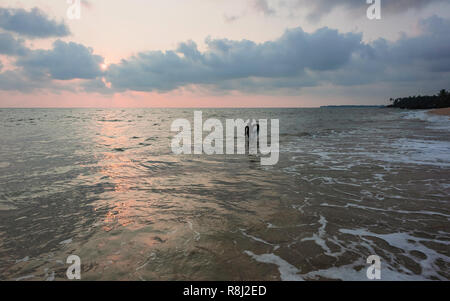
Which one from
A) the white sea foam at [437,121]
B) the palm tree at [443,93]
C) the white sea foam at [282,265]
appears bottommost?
the white sea foam at [282,265]

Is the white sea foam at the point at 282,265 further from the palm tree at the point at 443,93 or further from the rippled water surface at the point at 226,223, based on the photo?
the palm tree at the point at 443,93

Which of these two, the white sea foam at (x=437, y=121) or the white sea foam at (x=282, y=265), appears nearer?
the white sea foam at (x=282, y=265)

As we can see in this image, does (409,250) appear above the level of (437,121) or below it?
below

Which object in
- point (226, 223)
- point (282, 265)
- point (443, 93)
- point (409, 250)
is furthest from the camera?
point (443, 93)

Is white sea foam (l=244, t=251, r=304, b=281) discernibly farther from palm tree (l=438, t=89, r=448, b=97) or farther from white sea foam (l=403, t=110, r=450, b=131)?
palm tree (l=438, t=89, r=448, b=97)

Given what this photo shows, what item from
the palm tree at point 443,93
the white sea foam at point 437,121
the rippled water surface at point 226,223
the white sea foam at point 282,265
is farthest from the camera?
the palm tree at point 443,93

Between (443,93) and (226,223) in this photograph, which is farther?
(443,93)

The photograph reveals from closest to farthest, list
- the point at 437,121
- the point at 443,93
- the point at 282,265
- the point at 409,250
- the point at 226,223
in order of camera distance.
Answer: the point at 282,265 < the point at 409,250 < the point at 226,223 < the point at 437,121 < the point at 443,93

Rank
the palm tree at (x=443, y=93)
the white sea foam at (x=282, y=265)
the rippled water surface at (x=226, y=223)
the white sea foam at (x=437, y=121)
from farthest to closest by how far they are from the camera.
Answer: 1. the palm tree at (x=443, y=93)
2. the white sea foam at (x=437, y=121)
3. the rippled water surface at (x=226, y=223)
4. the white sea foam at (x=282, y=265)

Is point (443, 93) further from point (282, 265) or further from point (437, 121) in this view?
point (282, 265)

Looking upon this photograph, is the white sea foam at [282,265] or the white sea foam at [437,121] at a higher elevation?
the white sea foam at [437,121]

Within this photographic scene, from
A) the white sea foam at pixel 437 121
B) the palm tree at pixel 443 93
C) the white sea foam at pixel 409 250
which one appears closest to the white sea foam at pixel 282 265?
the white sea foam at pixel 409 250

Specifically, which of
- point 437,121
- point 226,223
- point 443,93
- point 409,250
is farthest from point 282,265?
point 443,93

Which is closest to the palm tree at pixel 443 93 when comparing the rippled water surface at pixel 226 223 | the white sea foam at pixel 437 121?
the white sea foam at pixel 437 121
